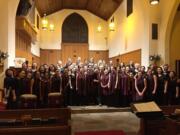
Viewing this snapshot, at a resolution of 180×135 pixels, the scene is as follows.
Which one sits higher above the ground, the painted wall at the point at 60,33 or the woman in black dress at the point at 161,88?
the painted wall at the point at 60,33

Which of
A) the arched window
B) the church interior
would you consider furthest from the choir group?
the arched window

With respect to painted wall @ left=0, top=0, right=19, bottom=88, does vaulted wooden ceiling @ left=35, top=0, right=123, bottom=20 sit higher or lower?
higher

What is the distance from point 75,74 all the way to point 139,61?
374 cm

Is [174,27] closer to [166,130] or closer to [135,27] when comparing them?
[135,27]

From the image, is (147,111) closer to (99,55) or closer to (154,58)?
(154,58)

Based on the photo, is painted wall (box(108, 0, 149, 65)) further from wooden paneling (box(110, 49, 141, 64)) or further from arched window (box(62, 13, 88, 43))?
arched window (box(62, 13, 88, 43))

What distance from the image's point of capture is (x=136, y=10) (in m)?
11.4

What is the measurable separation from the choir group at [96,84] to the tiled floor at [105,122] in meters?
0.83

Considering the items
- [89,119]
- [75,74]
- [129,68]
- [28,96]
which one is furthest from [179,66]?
[28,96]

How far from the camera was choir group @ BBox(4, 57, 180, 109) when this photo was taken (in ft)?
22.0

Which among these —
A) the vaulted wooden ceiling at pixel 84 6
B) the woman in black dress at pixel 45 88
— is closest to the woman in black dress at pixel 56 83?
the woman in black dress at pixel 45 88

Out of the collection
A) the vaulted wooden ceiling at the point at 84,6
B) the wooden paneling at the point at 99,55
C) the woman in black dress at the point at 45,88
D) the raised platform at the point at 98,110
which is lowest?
the raised platform at the point at 98,110

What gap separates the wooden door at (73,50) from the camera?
682 inches

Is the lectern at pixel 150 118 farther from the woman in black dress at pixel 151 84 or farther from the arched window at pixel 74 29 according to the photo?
the arched window at pixel 74 29
